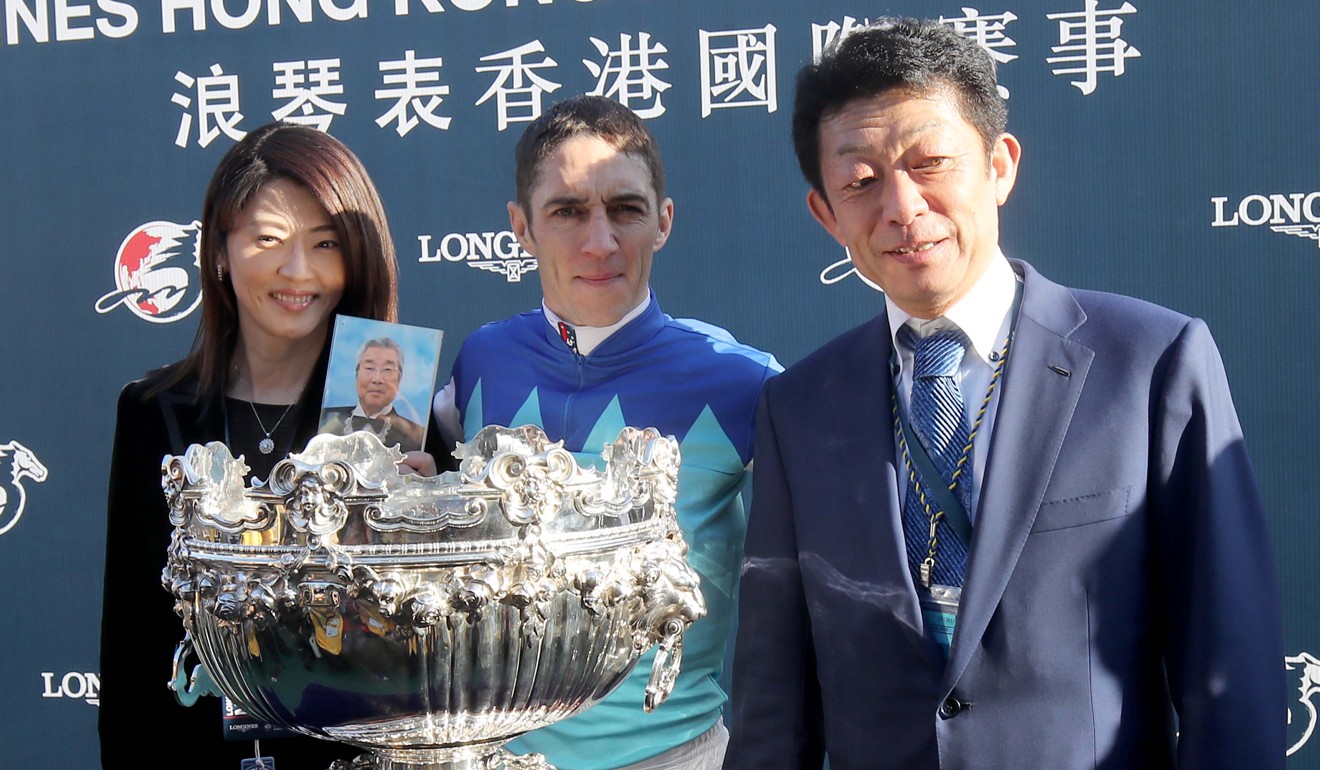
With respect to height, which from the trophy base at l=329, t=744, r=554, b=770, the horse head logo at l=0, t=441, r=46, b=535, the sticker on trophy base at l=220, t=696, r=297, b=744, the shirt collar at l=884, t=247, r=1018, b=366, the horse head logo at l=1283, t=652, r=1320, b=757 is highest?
the shirt collar at l=884, t=247, r=1018, b=366

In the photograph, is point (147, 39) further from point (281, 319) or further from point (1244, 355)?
point (1244, 355)

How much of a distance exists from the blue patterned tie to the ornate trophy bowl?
0.27 meters

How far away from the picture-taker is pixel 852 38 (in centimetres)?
129

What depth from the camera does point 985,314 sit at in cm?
125

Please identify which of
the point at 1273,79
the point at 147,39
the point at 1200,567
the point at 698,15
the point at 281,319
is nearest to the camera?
the point at 1200,567

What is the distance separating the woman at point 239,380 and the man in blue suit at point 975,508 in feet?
1.79

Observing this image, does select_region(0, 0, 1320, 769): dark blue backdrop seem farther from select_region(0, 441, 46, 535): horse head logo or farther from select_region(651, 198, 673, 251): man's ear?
select_region(651, 198, 673, 251): man's ear

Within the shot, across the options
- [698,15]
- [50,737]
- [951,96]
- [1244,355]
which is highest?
[698,15]

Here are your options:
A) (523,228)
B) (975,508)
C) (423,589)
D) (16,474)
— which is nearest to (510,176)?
(523,228)

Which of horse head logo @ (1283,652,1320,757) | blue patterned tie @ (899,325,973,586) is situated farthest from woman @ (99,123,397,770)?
horse head logo @ (1283,652,1320,757)

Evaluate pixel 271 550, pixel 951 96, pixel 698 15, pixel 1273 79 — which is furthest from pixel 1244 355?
pixel 271 550

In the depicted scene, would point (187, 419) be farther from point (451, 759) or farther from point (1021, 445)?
point (1021, 445)

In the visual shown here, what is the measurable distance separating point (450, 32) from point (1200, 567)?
211 cm

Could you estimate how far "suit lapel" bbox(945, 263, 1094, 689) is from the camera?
3.65ft
